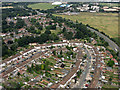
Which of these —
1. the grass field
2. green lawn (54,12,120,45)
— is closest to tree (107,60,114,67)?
green lawn (54,12,120,45)

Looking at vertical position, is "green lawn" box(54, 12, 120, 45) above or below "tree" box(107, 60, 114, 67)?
above

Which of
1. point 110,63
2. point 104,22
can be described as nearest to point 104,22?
point 104,22

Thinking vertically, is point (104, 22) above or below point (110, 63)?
above

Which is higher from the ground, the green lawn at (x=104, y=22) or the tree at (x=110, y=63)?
the green lawn at (x=104, y=22)

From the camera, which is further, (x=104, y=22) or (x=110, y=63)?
(x=104, y=22)

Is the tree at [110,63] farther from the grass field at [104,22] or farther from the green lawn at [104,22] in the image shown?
the grass field at [104,22]

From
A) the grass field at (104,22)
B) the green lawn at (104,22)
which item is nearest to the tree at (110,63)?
the green lawn at (104,22)

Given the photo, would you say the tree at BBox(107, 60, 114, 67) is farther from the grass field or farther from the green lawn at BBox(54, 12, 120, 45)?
the grass field

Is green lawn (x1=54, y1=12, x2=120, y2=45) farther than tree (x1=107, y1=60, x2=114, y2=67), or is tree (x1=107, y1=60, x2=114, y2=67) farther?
green lawn (x1=54, y1=12, x2=120, y2=45)

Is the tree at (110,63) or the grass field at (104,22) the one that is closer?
the tree at (110,63)

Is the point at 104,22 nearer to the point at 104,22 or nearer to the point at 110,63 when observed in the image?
the point at 104,22

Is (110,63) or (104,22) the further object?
(104,22)

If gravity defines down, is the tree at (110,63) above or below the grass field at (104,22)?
below
